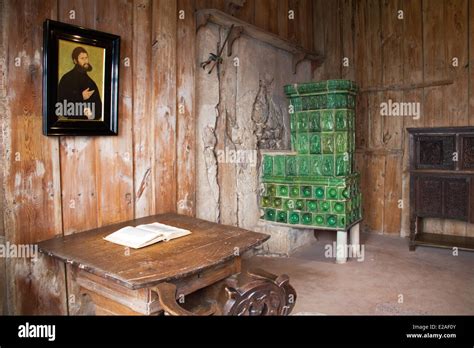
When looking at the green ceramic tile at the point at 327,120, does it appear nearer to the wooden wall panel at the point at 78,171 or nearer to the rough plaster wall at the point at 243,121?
the rough plaster wall at the point at 243,121

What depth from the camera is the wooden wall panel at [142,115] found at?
9.14 feet

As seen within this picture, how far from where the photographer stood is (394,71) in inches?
197

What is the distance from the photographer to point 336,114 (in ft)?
12.6

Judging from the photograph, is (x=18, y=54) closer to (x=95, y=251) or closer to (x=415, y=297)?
(x=95, y=251)

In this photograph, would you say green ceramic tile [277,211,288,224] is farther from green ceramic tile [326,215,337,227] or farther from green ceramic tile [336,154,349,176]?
green ceramic tile [336,154,349,176]

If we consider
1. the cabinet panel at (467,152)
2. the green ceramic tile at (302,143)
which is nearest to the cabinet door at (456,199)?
the cabinet panel at (467,152)

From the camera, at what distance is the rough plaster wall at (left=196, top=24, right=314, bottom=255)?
3.62m

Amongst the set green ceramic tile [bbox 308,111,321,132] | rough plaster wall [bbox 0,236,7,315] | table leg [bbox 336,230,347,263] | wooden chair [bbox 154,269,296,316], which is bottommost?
table leg [bbox 336,230,347,263]

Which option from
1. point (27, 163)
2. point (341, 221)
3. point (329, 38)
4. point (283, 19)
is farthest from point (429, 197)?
point (27, 163)

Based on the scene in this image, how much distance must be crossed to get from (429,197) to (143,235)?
3385mm

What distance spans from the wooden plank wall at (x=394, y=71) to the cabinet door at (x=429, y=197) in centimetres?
56

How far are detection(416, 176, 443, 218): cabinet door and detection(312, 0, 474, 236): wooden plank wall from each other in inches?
21.9

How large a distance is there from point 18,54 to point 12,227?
894 millimetres

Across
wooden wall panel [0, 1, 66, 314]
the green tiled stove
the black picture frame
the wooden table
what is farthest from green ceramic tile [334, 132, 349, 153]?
wooden wall panel [0, 1, 66, 314]
